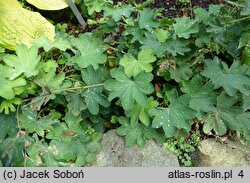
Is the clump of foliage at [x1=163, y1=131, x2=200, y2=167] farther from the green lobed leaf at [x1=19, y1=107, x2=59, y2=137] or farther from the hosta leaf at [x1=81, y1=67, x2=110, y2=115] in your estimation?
the green lobed leaf at [x1=19, y1=107, x2=59, y2=137]

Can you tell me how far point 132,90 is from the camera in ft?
7.65

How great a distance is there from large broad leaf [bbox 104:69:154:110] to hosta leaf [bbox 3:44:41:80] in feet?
1.53

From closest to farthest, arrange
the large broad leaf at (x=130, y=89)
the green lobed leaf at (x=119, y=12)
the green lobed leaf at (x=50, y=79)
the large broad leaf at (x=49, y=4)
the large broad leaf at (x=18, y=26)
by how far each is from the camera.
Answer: the large broad leaf at (x=130, y=89) → the green lobed leaf at (x=50, y=79) → the green lobed leaf at (x=119, y=12) → the large broad leaf at (x=18, y=26) → the large broad leaf at (x=49, y=4)

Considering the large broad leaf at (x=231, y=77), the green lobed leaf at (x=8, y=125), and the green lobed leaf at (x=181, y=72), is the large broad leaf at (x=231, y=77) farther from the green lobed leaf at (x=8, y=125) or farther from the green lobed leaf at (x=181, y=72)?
the green lobed leaf at (x=8, y=125)

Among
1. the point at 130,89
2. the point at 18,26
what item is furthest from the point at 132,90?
the point at 18,26

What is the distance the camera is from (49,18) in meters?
3.45

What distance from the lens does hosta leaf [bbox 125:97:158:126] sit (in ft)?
8.22

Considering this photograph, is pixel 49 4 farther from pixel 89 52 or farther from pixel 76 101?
pixel 76 101

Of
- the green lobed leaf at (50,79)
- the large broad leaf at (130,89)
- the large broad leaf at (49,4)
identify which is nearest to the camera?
the large broad leaf at (130,89)

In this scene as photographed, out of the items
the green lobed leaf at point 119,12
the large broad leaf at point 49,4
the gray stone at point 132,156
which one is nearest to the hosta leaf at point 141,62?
the green lobed leaf at point 119,12

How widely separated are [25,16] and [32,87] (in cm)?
74

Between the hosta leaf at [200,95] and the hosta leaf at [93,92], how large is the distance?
1.74 feet

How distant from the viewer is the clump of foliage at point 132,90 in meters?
2.36

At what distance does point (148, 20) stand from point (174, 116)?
2.24 feet
